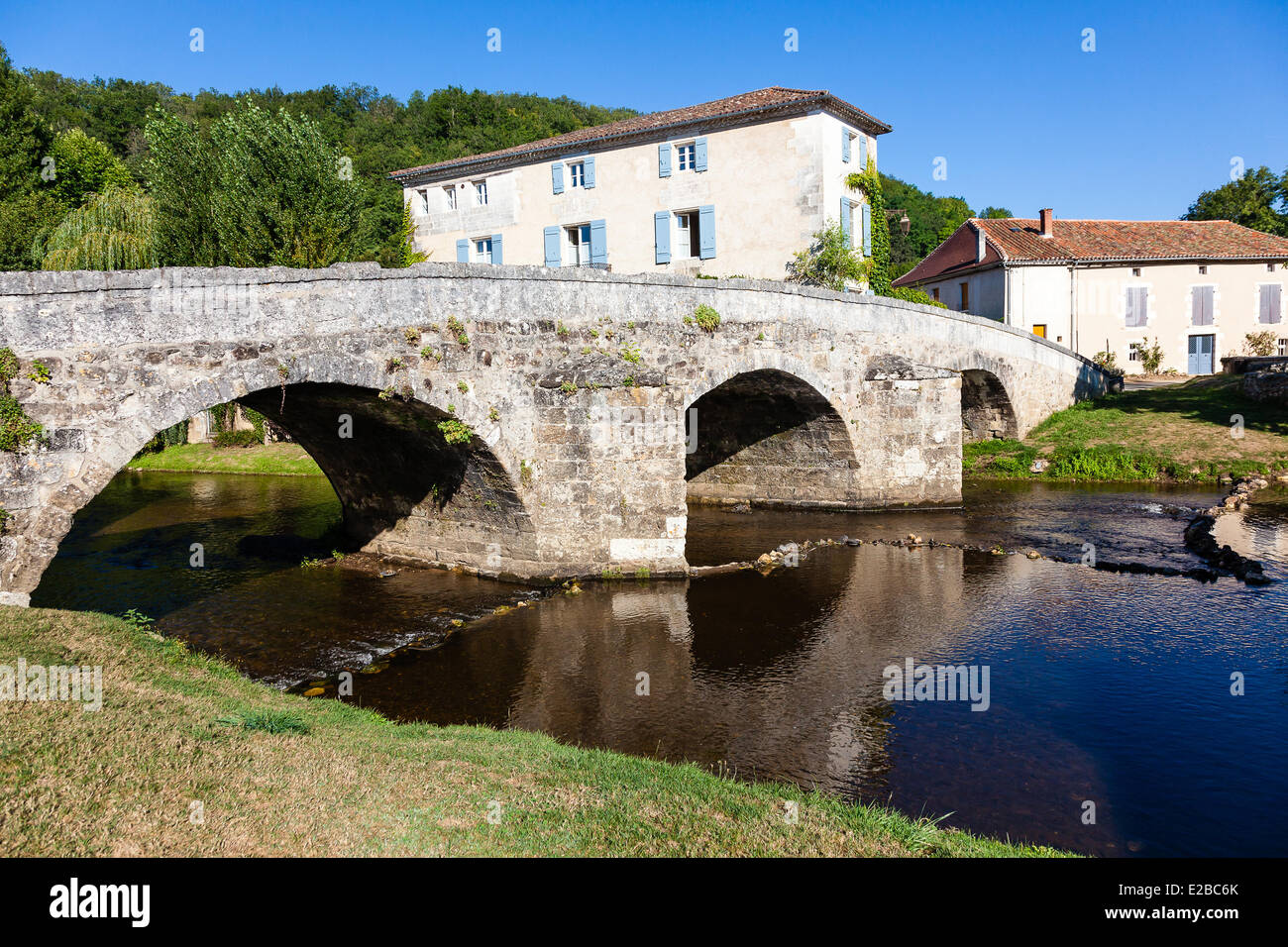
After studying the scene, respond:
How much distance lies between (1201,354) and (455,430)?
35.7 metres

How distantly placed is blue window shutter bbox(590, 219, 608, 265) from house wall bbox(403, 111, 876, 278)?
0.16m

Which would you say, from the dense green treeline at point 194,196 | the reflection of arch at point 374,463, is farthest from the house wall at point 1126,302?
the reflection of arch at point 374,463

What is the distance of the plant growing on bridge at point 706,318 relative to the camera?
15.6 m

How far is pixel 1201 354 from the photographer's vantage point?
35750mm

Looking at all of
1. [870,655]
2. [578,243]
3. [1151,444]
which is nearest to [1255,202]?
[1151,444]

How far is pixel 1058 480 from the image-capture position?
77.0 ft

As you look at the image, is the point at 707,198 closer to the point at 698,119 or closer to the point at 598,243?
the point at 698,119

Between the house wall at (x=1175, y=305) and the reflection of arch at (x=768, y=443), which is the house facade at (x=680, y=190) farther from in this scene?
the house wall at (x=1175, y=305)
